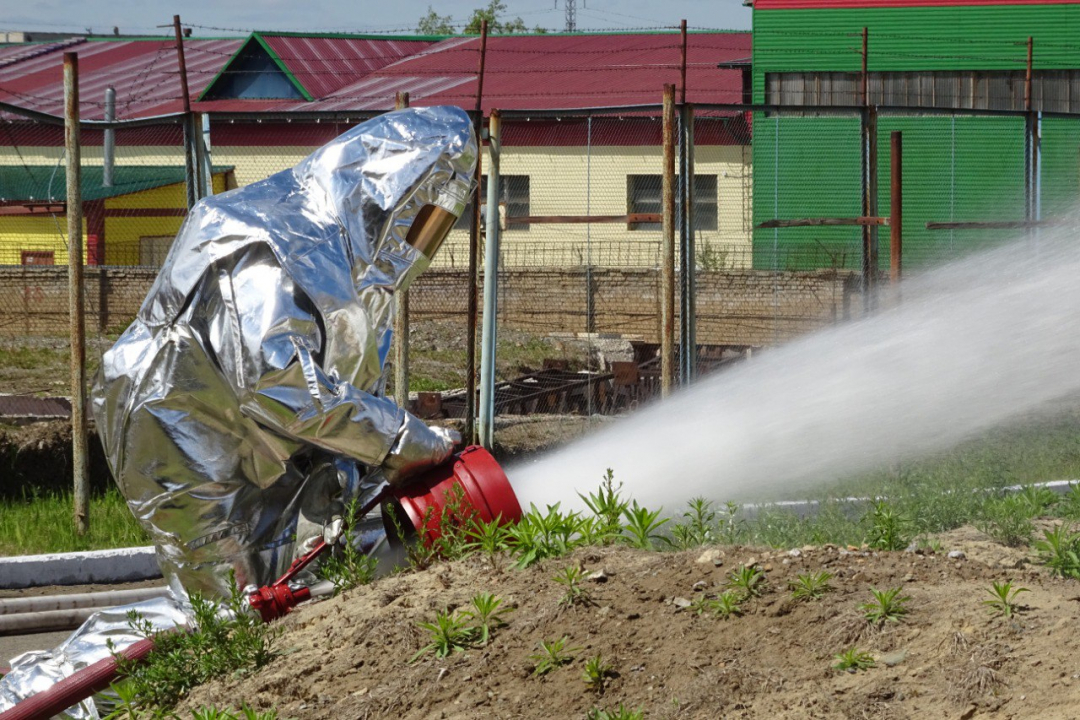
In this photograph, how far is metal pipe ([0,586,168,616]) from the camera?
6109 mm

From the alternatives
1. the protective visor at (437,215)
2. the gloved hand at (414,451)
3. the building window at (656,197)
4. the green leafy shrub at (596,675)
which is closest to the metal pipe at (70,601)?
the gloved hand at (414,451)

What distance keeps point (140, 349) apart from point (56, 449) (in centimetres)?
458

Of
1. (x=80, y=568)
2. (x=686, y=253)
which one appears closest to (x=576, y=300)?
(x=686, y=253)

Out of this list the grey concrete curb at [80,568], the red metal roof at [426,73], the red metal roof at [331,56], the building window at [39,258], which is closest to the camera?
the grey concrete curb at [80,568]

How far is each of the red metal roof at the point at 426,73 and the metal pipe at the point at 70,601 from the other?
68.2ft

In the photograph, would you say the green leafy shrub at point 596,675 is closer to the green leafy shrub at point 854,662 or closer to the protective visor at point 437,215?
the green leafy shrub at point 854,662

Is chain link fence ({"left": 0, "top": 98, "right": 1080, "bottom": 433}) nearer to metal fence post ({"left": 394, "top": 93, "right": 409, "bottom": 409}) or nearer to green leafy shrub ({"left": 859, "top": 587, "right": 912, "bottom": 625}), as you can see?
metal fence post ({"left": 394, "top": 93, "right": 409, "bottom": 409})

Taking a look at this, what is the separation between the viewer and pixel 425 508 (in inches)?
172

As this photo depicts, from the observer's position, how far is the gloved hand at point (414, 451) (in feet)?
14.0

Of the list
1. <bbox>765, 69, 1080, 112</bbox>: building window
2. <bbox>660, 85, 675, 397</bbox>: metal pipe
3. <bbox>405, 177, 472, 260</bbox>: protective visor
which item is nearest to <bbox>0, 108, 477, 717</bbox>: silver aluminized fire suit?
<bbox>405, 177, 472, 260</bbox>: protective visor

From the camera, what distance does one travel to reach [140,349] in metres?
4.27

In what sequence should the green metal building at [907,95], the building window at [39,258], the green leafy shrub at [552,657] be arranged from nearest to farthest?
the green leafy shrub at [552,657] → the building window at [39,258] → the green metal building at [907,95]

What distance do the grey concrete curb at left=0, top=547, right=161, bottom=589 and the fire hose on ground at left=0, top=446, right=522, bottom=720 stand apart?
2.46 m

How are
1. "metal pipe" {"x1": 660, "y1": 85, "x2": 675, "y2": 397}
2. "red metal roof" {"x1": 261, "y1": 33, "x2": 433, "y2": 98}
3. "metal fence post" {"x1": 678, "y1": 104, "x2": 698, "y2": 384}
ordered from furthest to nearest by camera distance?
"red metal roof" {"x1": 261, "y1": 33, "x2": 433, "y2": 98} → "metal fence post" {"x1": 678, "y1": 104, "x2": 698, "y2": 384} → "metal pipe" {"x1": 660, "y1": 85, "x2": 675, "y2": 397}
